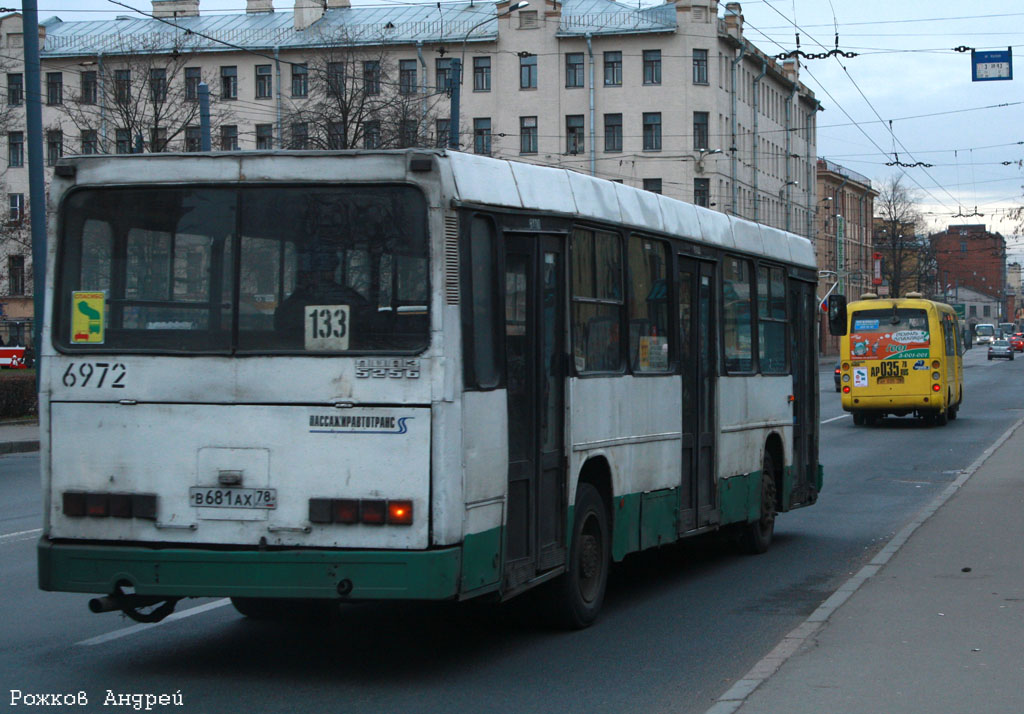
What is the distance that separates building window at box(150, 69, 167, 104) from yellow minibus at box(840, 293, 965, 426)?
61.2 feet

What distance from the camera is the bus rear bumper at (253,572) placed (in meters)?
6.98

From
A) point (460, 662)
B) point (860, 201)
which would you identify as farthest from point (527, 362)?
point (860, 201)

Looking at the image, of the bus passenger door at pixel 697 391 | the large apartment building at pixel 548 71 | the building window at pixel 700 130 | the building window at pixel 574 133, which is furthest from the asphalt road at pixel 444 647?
the building window at pixel 700 130

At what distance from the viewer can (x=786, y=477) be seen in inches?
528

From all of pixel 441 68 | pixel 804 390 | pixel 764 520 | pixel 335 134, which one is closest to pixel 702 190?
pixel 441 68

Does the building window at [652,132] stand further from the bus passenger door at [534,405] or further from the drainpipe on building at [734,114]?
the bus passenger door at [534,405]

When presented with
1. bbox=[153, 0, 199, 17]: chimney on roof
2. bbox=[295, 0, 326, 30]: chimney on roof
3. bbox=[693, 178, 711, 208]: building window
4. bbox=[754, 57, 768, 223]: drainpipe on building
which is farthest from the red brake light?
bbox=[754, 57, 768, 223]: drainpipe on building

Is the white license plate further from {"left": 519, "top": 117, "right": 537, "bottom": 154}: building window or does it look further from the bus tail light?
{"left": 519, "top": 117, "right": 537, "bottom": 154}: building window

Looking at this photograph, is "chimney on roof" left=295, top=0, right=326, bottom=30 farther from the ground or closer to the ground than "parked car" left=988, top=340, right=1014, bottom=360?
farther from the ground

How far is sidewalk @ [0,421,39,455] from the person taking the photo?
24.1 meters

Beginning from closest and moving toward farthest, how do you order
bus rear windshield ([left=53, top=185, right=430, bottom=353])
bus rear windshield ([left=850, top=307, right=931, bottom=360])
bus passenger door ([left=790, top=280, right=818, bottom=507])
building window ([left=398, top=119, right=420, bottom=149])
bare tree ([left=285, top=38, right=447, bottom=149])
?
bus rear windshield ([left=53, top=185, right=430, bottom=353]), bus passenger door ([left=790, top=280, right=818, bottom=507]), bus rear windshield ([left=850, top=307, right=931, bottom=360]), building window ([left=398, top=119, right=420, bottom=149]), bare tree ([left=285, top=38, right=447, bottom=149])

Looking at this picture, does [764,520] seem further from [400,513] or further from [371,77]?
[371,77]

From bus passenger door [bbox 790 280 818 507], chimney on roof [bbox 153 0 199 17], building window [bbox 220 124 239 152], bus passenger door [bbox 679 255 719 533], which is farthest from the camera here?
chimney on roof [bbox 153 0 199 17]

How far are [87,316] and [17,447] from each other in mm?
17749
